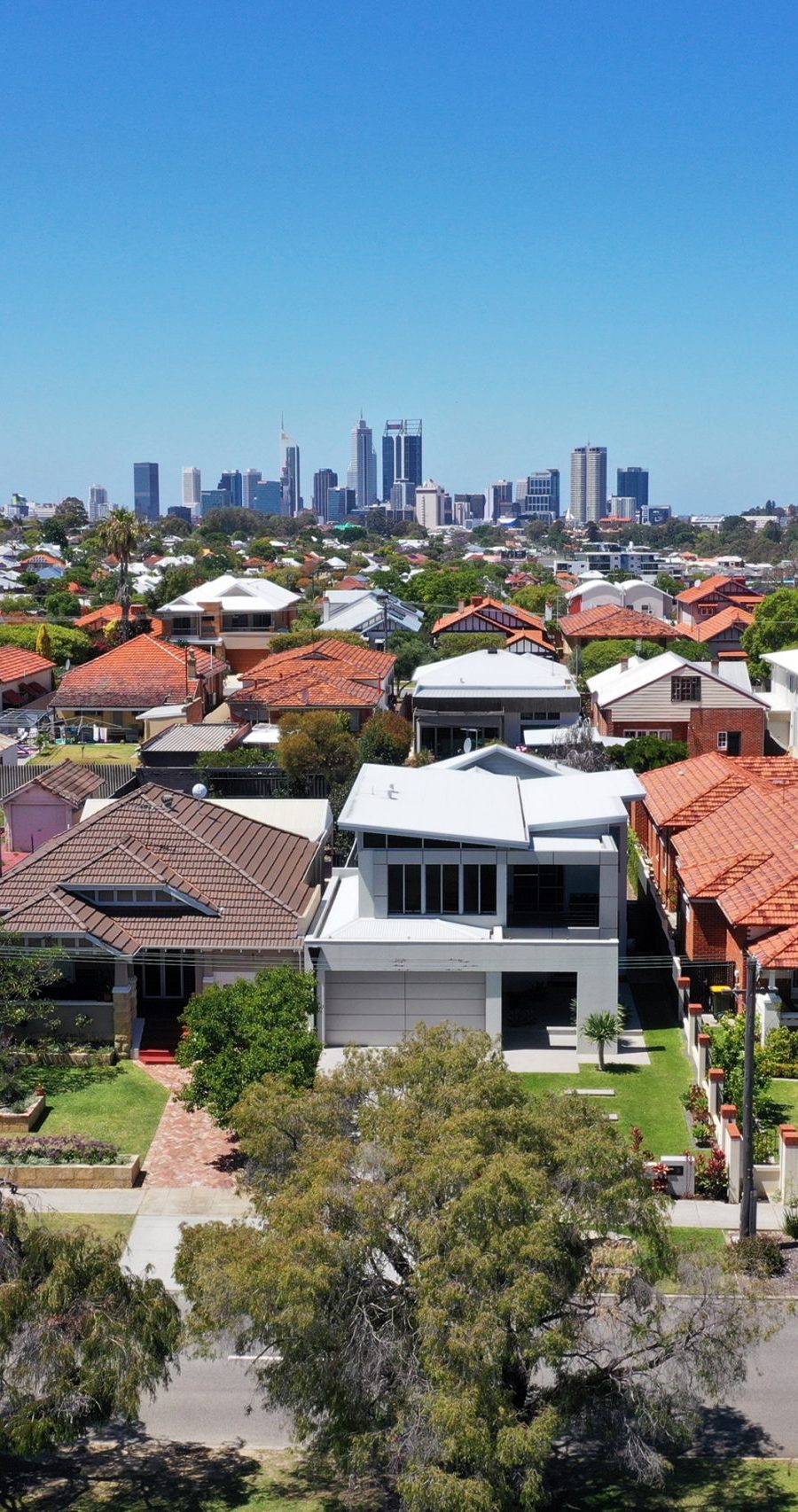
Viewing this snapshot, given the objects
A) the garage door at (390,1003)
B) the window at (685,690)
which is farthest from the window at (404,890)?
the window at (685,690)

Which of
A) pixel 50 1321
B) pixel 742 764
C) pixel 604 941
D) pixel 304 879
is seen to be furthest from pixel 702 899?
pixel 50 1321

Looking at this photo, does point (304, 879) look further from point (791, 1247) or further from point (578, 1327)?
point (578, 1327)

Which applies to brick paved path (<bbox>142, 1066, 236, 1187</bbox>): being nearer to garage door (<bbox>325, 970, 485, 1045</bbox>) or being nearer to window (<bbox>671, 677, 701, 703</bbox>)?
garage door (<bbox>325, 970, 485, 1045</bbox>)

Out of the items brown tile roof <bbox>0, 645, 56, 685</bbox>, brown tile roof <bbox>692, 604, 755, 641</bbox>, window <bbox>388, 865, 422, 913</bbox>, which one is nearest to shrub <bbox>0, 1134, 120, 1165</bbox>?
window <bbox>388, 865, 422, 913</bbox>

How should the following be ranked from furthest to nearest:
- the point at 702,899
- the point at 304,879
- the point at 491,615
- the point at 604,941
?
the point at 491,615 → the point at 304,879 → the point at 702,899 → the point at 604,941

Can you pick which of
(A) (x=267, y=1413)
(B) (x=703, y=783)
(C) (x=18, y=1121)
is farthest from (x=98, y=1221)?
(B) (x=703, y=783)

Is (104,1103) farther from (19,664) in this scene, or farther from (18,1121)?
(19,664)
